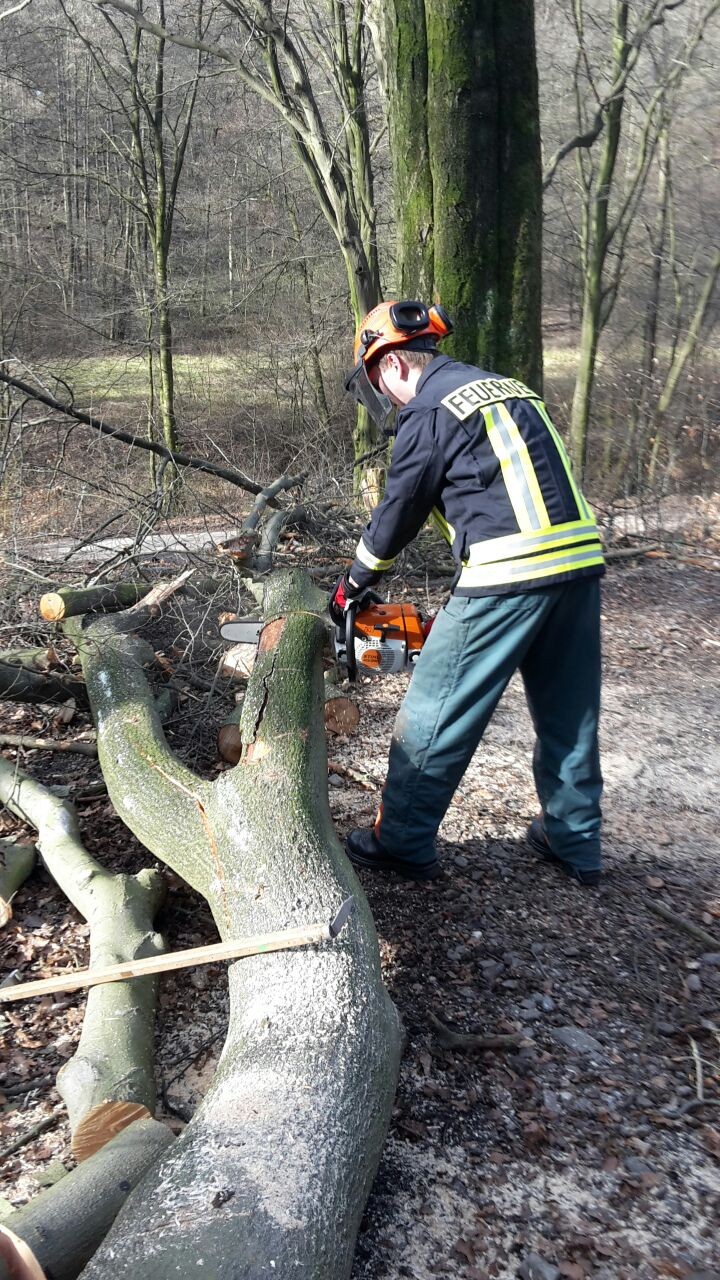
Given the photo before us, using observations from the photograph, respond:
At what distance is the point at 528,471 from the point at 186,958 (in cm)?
183

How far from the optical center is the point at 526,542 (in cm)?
283

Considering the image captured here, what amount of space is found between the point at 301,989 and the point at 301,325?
13983 millimetres

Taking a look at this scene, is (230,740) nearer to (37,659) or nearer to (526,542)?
A: (37,659)

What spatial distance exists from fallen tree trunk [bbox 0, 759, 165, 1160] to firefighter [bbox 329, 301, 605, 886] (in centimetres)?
89

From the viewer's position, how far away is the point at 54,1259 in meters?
1.67

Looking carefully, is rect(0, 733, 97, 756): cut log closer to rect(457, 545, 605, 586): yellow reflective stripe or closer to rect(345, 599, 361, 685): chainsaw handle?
rect(345, 599, 361, 685): chainsaw handle

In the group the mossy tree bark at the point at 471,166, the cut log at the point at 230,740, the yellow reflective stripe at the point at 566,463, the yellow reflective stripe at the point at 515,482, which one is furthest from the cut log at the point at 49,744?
the mossy tree bark at the point at 471,166

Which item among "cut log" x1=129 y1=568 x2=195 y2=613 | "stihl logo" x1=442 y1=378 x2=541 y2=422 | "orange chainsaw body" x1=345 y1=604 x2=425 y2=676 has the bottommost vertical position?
"cut log" x1=129 y1=568 x2=195 y2=613

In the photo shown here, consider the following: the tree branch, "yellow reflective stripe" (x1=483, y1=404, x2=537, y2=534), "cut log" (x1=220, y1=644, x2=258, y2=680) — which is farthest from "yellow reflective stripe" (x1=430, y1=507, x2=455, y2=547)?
the tree branch

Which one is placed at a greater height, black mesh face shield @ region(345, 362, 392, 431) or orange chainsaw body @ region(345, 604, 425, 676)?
black mesh face shield @ region(345, 362, 392, 431)

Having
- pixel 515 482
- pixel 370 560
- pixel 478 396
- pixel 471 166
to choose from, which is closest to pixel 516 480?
pixel 515 482

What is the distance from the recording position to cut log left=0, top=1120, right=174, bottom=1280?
5.52 ft

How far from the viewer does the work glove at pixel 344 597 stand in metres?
3.16

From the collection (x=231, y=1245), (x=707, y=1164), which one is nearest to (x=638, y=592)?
(x=707, y=1164)
